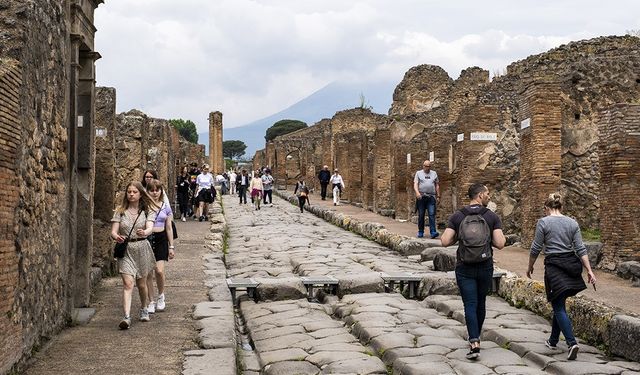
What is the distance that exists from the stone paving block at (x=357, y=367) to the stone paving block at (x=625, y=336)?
1795 millimetres

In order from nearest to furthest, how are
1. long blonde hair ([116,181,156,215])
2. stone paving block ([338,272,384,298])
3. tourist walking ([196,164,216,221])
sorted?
1. long blonde hair ([116,181,156,215])
2. stone paving block ([338,272,384,298])
3. tourist walking ([196,164,216,221])

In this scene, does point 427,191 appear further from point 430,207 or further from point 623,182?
point 623,182

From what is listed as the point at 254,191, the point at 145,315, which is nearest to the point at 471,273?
the point at 145,315

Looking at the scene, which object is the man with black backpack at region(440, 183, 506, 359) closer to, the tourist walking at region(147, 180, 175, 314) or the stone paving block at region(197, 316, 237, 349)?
the stone paving block at region(197, 316, 237, 349)

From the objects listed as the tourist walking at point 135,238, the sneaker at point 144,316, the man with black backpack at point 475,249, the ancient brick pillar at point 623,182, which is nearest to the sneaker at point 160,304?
the tourist walking at point 135,238

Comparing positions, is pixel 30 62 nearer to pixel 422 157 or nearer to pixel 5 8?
pixel 5 8

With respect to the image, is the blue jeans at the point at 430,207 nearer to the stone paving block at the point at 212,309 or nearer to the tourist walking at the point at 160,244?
the stone paving block at the point at 212,309

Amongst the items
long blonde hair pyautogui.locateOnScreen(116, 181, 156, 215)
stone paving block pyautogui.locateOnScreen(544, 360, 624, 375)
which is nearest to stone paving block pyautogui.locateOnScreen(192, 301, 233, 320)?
long blonde hair pyautogui.locateOnScreen(116, 181, 156, 215)

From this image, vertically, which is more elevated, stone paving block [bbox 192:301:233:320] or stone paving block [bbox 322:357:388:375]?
stone paving block [bbox 192:301:233:320]

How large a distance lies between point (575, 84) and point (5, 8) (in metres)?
10.5

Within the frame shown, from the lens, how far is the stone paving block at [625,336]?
19.7ft

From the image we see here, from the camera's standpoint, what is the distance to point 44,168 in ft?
21.2

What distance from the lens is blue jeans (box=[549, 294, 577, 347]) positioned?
20.3 ft

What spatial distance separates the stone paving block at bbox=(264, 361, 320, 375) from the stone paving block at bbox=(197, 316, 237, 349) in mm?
478
